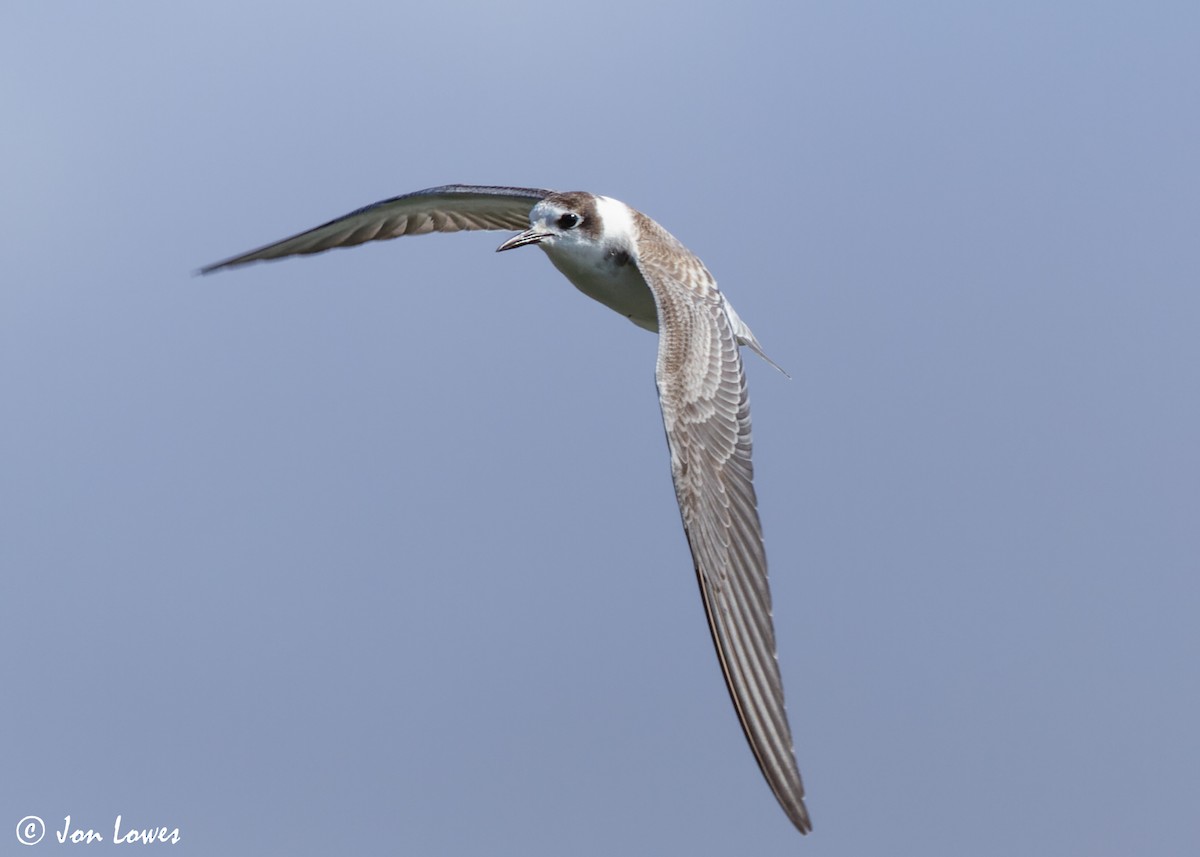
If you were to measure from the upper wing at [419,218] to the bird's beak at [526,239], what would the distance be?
2.84 feet

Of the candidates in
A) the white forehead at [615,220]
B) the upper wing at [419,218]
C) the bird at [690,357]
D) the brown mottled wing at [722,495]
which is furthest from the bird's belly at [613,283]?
the upper wing at [419,218]

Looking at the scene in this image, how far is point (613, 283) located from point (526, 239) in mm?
823

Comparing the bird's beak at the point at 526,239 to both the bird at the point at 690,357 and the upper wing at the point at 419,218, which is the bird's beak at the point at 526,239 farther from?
the upper wing at the point at 419,218

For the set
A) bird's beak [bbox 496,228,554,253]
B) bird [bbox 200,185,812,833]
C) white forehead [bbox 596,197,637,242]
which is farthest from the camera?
white forehead [bbox 596,197,637,242]

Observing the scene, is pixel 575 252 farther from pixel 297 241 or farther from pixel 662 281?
pixel 297 241

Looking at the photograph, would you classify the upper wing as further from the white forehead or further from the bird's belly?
the bird's belly

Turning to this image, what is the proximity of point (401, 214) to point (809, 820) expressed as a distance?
7689 millimetres

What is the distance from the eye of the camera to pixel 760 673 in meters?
9.77

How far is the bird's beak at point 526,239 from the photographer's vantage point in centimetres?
1261

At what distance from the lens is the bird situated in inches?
383

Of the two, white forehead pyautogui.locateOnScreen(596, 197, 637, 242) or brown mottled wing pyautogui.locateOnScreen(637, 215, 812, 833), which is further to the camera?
white forehead pyautogui.locateOnScreen(596, 197, 637, 242)

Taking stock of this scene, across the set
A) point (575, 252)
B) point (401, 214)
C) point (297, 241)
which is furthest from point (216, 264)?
point (575, 252)

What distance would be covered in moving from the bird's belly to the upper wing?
948 millimetres

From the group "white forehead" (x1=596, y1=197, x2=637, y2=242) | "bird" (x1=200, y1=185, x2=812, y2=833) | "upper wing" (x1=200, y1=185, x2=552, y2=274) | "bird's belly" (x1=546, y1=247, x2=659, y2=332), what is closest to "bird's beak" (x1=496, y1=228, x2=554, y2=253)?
"bird" (x1=200, y1=185, x2=812, y2=833)
